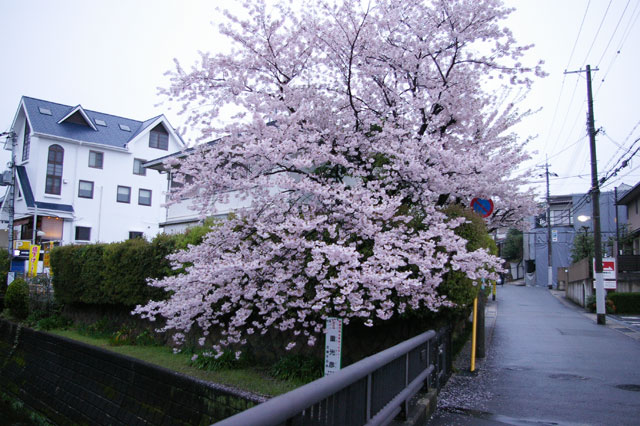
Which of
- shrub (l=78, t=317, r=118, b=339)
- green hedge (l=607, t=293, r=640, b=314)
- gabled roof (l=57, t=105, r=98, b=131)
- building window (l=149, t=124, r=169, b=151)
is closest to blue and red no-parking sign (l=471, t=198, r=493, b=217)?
shrub (l=78, t=317, r=118, b=339)

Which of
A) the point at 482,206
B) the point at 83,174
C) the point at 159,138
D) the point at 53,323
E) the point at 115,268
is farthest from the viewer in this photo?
the point at 159,138

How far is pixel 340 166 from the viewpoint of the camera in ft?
32.1

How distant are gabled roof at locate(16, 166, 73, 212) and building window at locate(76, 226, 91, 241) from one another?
165 cm

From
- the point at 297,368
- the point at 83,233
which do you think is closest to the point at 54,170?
the point at 83,233

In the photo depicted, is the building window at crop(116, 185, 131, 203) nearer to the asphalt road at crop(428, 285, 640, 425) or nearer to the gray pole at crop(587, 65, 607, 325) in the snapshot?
the asphalt road at crop(428, 285, 640, 425)

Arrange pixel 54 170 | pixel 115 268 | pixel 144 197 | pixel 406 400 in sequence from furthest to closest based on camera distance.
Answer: pixel 144 197 < pixel 54 170 < pixel 115 268 < pixel 406 400

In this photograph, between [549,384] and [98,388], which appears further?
[98,388]

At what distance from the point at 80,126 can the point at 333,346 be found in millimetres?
33905

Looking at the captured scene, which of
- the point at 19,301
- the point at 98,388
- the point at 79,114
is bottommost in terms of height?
the point at 98,388

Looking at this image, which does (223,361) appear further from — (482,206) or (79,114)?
(79,114)

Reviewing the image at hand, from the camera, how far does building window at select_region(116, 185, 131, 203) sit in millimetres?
35562

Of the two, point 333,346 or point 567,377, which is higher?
point 333,346

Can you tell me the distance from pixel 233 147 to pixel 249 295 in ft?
9.15

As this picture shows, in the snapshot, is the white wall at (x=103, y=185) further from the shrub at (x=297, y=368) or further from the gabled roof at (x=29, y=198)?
the shrub at (x=297, y=368)
